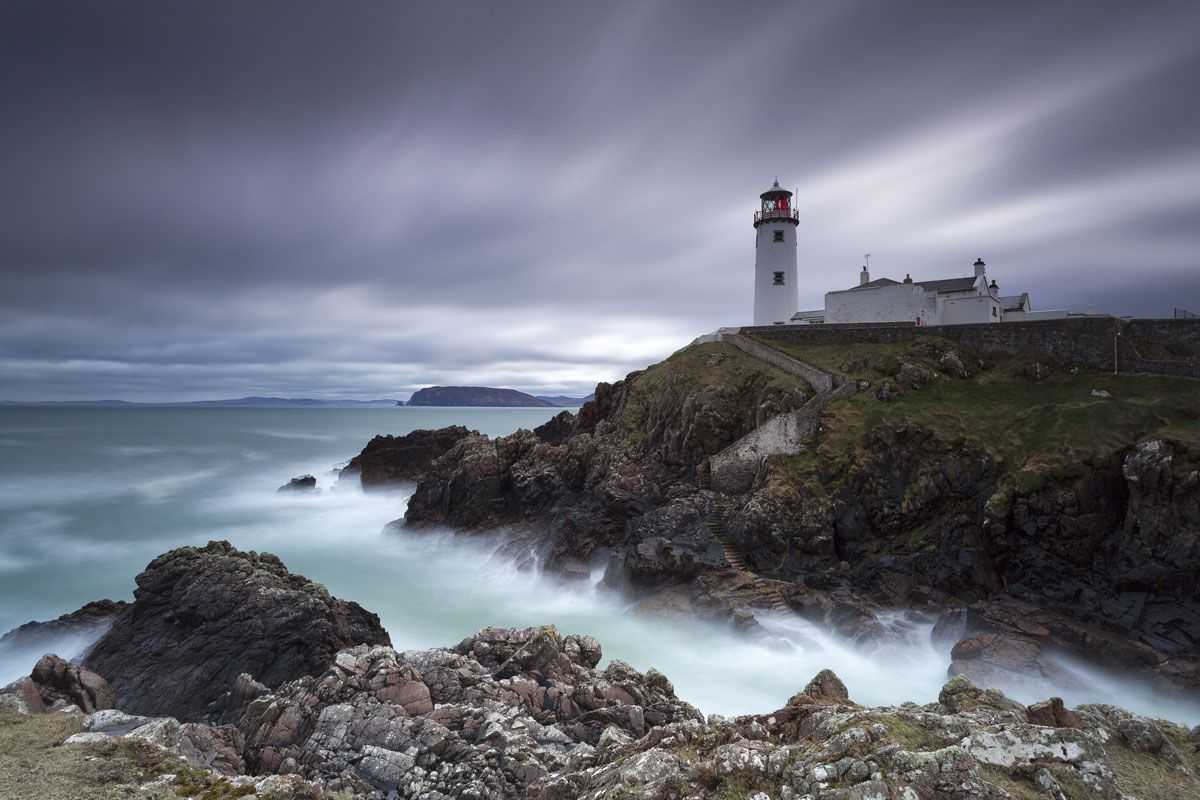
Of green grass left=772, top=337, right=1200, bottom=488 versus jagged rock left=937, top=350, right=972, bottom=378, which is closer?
green grass left=772, top=337, right=1200, bottom=488

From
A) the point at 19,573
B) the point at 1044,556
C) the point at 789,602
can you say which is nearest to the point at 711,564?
the point at 789,602

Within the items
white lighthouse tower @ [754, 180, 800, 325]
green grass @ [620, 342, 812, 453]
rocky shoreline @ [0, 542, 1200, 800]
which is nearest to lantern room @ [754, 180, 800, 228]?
white lighthouse tower @ [754, 180, 800, 325]

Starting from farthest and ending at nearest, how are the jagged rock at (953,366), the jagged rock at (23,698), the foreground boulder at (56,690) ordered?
the jagged rock at (953,366) → the foreground boulder at (56,690) → the jagged rock at (23,698)

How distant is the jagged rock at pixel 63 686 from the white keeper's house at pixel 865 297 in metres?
43.8

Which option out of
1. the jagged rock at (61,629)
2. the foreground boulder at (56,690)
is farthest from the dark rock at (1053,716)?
the jagged rock at (61,629)

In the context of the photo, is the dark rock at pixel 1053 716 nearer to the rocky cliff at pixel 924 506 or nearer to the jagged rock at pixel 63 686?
the rocky cliff at pixel 924 506

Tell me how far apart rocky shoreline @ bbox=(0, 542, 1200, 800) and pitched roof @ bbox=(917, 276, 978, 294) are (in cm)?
3723

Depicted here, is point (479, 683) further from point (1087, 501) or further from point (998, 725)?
point (1087, 501)

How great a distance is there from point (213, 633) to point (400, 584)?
1416 centimetres

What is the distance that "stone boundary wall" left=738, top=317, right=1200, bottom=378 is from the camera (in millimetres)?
30328

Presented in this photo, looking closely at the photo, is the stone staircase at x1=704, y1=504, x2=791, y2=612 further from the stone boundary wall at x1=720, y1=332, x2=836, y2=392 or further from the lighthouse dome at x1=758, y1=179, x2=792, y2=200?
the lighthouse dome at x1=758, y1=179, x2=792, y2=200

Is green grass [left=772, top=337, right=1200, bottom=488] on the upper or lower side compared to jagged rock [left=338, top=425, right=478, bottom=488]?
upper

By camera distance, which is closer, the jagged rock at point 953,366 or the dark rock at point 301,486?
the jagged rock at point 953,366

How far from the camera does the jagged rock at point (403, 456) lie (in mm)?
56594
